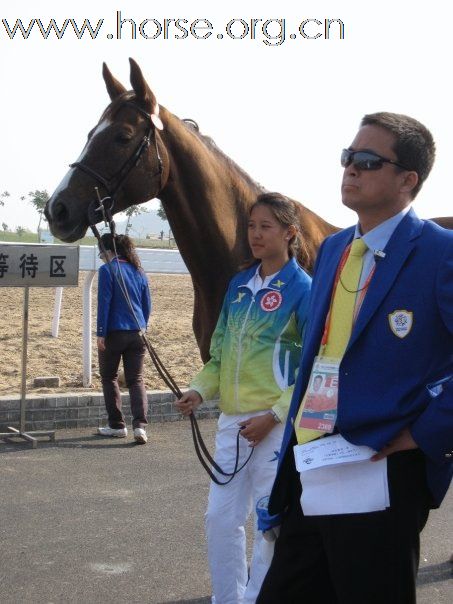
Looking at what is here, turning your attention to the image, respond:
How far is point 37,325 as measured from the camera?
12586 millimetres

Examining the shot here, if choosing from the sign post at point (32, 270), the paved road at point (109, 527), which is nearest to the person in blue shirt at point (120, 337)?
the paved road at point (109, 527)

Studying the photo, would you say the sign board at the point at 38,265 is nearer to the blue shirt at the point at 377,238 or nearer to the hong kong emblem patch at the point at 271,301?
the hong kong emblem patch at the point at 271,301

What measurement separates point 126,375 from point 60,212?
12.9ft

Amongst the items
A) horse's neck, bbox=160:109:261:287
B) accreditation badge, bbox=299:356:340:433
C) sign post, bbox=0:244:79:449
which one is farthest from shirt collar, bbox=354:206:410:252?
sign post, bbox=0:244:79:449

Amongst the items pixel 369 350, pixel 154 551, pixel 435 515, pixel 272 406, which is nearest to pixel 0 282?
pixel 154 551

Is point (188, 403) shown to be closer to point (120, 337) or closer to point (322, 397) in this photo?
point (322, 397)

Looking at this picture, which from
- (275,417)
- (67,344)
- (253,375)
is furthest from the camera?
(67,344)

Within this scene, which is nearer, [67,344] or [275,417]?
[275,417]

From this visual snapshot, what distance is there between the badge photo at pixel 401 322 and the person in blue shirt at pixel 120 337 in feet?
18.6

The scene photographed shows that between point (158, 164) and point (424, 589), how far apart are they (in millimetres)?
2753

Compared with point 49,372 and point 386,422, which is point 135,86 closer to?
point 386,422

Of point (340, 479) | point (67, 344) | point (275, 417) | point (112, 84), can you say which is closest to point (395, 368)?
point (340, 479)

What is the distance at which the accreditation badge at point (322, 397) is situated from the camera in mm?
2334

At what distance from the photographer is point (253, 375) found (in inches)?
144
